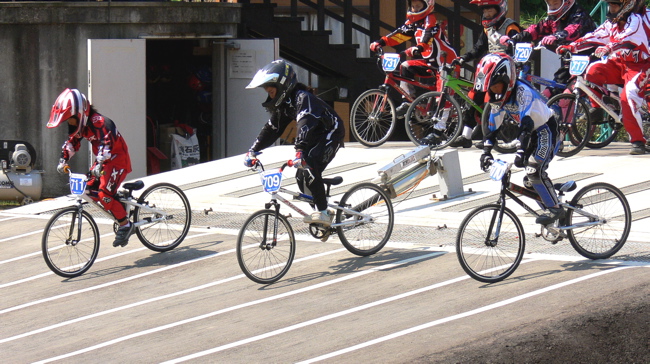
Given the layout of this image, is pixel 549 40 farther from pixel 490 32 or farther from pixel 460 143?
pixel 460 143

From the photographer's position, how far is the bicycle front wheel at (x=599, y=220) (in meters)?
8.35

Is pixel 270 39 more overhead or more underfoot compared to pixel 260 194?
more overhead

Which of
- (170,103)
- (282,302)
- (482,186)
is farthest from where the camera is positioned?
(170,103)

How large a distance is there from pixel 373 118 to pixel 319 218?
4.93 m

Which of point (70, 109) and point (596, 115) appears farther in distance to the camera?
point (596, 115)

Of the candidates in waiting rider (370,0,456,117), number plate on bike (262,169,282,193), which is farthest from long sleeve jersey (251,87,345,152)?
waiting rider (370,0,456,117)

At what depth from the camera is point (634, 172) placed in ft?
38.7

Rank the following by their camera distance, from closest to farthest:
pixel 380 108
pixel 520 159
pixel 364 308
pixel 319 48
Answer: pixel 364 308 < pixel 520 159 < pixel 380 108 < pixel 319 48

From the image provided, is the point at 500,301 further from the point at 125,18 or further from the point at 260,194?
the point at 125,18

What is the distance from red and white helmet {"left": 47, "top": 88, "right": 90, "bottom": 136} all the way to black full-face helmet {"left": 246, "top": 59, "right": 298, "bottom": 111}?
170cm

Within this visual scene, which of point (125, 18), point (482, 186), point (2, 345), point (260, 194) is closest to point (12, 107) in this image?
point (125, 18)

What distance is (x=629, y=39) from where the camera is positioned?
475 inches

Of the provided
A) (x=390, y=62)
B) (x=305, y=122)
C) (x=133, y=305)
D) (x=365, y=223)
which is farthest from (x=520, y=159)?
(x=390, y=62)

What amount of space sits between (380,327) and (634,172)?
19.0 feet
